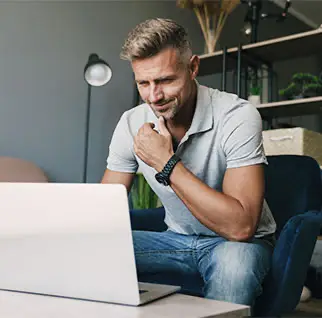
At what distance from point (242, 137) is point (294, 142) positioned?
1549 mm

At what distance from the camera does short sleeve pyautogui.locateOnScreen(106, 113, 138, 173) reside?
1482mm

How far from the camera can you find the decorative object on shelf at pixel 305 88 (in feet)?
10.0

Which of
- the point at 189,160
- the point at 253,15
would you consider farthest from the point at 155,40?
the point at 253,15

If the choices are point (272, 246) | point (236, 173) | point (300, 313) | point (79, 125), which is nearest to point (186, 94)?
point (236, 173)

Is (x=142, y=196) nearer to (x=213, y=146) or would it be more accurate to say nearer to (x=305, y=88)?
(x=305, y=88)

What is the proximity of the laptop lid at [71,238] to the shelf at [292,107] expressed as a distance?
240 centimetres

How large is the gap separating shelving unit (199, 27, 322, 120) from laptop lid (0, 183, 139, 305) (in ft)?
7.86

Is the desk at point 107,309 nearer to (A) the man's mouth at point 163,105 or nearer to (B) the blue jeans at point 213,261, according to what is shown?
(B) the blue jeans at point 213,261

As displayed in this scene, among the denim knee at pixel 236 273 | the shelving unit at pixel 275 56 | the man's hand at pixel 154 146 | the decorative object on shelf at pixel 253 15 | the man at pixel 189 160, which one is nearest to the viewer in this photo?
the denim knee at pixel 236 273

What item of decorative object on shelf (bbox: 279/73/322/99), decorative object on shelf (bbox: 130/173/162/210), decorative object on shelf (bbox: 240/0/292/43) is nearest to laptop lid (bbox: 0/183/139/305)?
decorative object on shelf (bbox: 130/173/162/210)

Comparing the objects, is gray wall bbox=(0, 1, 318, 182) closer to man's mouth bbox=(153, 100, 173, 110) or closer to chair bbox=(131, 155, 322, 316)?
chair bbox=(131, 155, 322, 316)

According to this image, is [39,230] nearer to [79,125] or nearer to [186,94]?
[186,94]

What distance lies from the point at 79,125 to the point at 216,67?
1110 millimetres

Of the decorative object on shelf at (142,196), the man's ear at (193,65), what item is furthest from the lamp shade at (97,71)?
the man's ear at (193,65)
